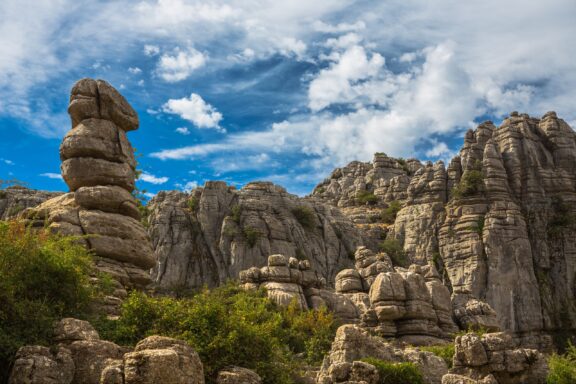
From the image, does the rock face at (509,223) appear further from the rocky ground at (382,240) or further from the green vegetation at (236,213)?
the green vegetation at (236,213)

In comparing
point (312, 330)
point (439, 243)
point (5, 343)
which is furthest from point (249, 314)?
point (439, 243)

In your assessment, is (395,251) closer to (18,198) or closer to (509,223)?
(509,223)

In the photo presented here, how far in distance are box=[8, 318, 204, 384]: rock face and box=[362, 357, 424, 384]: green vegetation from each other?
31.3 feet

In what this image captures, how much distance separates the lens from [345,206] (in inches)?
4072

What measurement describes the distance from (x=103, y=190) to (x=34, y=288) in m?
10.0

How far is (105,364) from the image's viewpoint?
14.7 m

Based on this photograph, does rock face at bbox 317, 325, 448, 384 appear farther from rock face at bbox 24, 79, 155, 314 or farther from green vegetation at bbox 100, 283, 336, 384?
rock face at bbox 24, 79, 155, 314

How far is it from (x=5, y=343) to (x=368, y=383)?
10661 millimetres

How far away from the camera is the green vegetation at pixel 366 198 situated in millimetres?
100812

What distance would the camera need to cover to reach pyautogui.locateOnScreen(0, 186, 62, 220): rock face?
78562 mm

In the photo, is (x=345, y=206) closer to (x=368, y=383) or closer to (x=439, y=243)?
(x=439, y=243)

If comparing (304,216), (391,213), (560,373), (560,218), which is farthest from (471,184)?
(560,373)

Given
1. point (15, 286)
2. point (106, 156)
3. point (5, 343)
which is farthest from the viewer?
point (106, 156)

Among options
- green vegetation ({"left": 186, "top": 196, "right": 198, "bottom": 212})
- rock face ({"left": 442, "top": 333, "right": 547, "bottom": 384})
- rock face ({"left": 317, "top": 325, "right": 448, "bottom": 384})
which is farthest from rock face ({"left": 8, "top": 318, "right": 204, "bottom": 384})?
green vegetation ({"left": 186, "top": 196, "right": 198, "bottom": 212})
